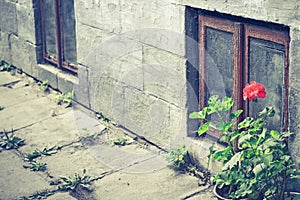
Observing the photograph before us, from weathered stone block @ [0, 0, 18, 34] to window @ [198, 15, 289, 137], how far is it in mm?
3836

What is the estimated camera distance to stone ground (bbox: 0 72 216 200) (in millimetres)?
5949

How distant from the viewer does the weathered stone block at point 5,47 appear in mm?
9391

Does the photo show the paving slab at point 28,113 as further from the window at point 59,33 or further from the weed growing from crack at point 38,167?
the weed growing from crack at point 38,167

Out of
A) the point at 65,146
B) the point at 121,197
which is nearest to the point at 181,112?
the point at 121,197

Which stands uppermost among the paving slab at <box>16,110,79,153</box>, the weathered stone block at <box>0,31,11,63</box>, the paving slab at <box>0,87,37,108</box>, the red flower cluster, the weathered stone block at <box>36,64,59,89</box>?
the red flower cluster

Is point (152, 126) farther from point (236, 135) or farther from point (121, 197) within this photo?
point (236, 135)

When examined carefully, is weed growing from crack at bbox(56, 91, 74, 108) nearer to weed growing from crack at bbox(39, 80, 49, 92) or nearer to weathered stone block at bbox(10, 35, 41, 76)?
weed growing from crack at bbox(39, 80, 49, 92)

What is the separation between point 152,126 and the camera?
6672mm

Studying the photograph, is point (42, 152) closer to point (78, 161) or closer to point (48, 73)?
point (78, 161)

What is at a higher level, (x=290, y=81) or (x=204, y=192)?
(x=290, y=81)

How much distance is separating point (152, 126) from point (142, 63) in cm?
66

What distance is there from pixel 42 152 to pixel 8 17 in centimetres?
305

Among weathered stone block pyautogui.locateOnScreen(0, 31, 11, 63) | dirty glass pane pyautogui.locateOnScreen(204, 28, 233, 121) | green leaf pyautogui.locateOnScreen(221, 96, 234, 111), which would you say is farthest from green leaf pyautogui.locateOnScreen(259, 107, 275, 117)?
weathered stone block pyautogui.locateOnScreen(0, 31, 11, 63)

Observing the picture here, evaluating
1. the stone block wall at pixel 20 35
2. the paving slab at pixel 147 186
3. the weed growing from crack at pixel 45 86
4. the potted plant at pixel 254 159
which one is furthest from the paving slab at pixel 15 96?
the potted plant at pixel 254 159
